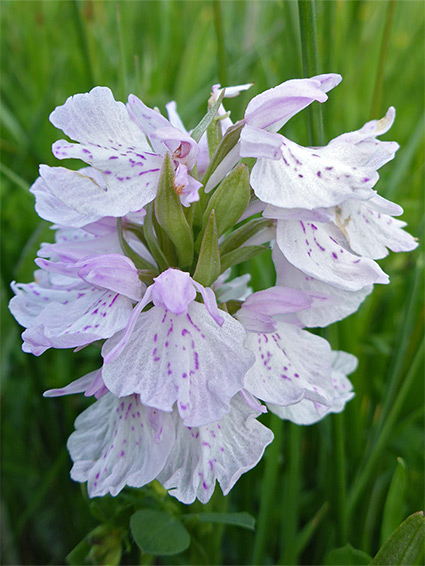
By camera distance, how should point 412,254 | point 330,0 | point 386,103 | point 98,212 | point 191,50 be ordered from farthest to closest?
point 191,50, point 386,103, point 412,254, point 330,0, point 98,212

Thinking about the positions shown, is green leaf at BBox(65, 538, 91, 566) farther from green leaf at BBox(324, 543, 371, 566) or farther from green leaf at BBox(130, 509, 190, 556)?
green leaf at BBox(324, 543, 371, 566)

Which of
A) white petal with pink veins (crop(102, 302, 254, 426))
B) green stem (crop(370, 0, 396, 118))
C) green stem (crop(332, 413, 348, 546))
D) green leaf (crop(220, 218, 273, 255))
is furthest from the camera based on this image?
green stem (crop(370, 0, 396, 118))

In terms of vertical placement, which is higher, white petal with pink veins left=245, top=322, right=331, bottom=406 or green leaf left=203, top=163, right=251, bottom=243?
green leaf left=203, top=163, right=251, bottom=243

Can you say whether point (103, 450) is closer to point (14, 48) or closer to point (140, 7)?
point (14, 48)

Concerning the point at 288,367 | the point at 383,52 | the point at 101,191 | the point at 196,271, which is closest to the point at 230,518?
the point at 288,367

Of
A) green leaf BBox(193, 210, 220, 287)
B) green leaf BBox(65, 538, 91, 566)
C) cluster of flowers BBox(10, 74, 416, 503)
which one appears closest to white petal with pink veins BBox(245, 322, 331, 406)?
cluster of flowers BBox(10, 74, 416, 503)

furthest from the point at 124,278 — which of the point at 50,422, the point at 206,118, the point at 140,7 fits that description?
the point at 140,7
